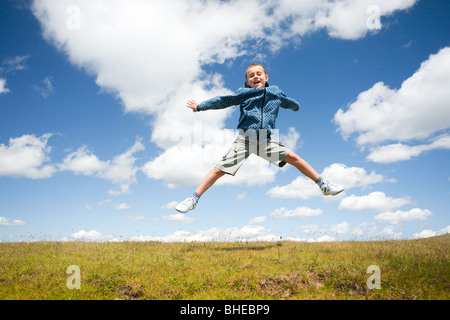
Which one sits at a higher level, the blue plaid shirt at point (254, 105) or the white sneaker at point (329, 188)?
the blue plaid shirt at point (254, 105)

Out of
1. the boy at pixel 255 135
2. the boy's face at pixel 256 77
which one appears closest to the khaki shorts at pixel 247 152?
the boy at pixel 255 135

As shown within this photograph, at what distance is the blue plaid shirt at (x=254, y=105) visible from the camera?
716 cm

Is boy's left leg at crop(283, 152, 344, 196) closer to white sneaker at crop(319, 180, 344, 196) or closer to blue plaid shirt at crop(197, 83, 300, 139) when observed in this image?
white sneaker at crop(319, 180, 344, 196)

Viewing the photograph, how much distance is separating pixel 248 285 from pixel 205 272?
3.23 feet

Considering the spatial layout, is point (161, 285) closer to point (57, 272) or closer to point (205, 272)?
point (205, 272)

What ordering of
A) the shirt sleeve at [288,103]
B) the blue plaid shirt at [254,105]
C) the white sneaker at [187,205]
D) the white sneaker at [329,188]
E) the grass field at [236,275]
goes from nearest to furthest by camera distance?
the grass field at [236,275]
the white sneaker at [187,205]
the white sneaker at [329,188]
the blue plaid shirt at [254,105]
the shirt sleeve at [288,103]

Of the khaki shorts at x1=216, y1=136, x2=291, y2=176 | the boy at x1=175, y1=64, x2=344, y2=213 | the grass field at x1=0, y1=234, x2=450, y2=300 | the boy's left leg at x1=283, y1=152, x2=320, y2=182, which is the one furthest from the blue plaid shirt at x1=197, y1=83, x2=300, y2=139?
the grass field at x1=0, y1=234, x2=450, y2=300

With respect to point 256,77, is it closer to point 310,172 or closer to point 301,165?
point 301,165

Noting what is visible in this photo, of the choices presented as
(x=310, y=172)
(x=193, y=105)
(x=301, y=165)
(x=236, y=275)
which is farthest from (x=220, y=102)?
(x=236, y=275)

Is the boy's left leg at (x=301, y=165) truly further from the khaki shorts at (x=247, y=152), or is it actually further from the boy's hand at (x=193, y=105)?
the boy's hand at (x=193, y=105)

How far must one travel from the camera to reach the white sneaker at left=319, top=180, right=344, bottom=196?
7031 millimetres

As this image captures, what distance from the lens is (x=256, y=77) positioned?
743cm

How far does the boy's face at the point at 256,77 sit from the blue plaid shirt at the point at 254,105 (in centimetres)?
22

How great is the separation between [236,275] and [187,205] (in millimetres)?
1950
